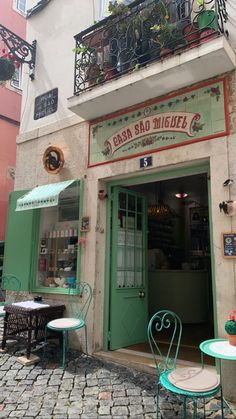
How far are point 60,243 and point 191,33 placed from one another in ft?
13.2

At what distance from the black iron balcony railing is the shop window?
197 cm

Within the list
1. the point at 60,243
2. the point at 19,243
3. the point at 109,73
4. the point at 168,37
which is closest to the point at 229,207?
the point at 168,37

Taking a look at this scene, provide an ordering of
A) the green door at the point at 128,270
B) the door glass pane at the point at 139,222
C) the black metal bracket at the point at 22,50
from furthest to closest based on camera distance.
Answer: the black metal bracket at the point at 22,50, the door glass pane at the point at 139,222, the green door at the point at 128,270

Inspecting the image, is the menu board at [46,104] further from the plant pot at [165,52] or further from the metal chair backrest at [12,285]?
the metal chair backrest at [12,285]

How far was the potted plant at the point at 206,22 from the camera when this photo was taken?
4.08m

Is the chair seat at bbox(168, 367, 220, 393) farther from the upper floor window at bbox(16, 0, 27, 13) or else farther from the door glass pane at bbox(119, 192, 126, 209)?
the upper floor window at bbox(16, 0, 27, 13)

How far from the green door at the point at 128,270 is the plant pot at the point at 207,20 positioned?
8.84ft

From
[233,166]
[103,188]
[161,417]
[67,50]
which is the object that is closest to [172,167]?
[233,166]

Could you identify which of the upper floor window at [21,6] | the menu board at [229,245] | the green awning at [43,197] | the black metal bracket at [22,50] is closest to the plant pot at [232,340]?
the menu board at [229,245]

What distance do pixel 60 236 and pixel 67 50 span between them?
374 centimetres

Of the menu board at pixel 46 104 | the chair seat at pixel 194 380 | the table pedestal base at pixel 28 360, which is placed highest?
the menu board at pixel 46 104

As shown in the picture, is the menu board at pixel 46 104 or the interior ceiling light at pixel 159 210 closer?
the menu board at pixel 46 104

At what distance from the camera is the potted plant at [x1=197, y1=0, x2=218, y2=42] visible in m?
4.08

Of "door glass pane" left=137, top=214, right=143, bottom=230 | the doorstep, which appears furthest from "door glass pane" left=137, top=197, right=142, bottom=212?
the doorstep
